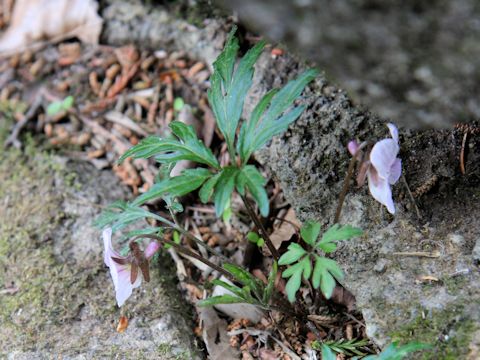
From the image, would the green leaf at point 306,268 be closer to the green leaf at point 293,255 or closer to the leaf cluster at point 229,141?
the green leaf at point 293,255

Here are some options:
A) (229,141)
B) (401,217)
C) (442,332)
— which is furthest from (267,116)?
(442,332)

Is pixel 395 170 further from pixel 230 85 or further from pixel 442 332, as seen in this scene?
pixel 230 85

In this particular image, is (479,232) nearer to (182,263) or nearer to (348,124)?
(348,124)

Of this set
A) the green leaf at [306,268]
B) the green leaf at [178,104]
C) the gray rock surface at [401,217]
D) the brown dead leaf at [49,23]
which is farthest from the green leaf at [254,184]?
the brown dead leaf at [49,23]

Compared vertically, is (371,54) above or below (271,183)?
above

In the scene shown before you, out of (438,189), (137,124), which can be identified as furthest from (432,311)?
(137,124)

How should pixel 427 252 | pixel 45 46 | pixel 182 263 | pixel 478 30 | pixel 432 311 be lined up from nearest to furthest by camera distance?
1. pixel 478 30
2. pixel 432 311
3. pixel 427 252
4. pixel 182 263
5. pixel 45 46
